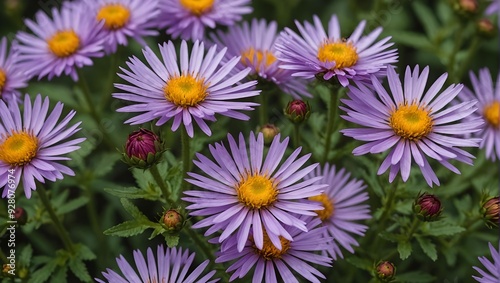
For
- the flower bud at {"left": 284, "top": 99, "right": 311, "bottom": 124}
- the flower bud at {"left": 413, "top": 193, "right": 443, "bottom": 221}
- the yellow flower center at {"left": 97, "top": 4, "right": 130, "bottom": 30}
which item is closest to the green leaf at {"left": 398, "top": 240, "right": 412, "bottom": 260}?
the flower bud at {"left": 413, "top": 193, "right": 443, "bottom": 221}

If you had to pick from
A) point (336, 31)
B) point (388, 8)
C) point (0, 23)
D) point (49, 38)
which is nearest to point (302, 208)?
point (336, 31)

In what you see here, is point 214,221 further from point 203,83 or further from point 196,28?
point 196,28

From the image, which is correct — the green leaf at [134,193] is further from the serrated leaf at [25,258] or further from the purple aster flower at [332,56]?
the purple aster flower at [332,56]

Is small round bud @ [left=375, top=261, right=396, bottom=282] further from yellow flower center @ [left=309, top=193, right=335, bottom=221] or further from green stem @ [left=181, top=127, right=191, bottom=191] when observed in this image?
green stem @ [left=181, top=127, right=191, bottom=191]

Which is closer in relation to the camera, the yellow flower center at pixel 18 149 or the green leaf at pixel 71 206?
the yellow flower center at pixel 18 149

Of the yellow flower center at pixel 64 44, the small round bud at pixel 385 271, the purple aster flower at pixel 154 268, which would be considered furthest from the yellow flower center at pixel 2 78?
the small round bud at pixel 385 271
